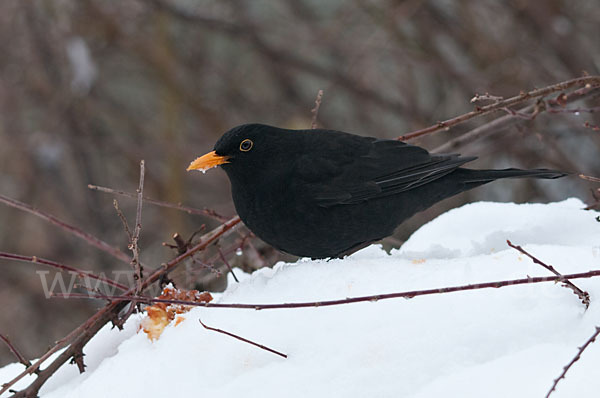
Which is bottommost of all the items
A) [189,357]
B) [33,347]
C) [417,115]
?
[189,357]

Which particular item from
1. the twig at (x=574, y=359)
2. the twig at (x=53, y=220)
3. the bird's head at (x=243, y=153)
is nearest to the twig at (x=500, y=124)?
the bird's head at (x=243, y=153)

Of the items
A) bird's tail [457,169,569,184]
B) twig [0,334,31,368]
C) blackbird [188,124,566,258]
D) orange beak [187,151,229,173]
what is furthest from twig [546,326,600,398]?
orange beak [187,151,229,173]

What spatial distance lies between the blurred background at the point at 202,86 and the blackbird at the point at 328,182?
90.4 inches

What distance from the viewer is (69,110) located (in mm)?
7199

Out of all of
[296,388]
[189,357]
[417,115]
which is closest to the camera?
[296,388]

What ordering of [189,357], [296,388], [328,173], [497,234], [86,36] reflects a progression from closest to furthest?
[296,388] < [189,357] < [497,234] < [328,173] < [86,36]

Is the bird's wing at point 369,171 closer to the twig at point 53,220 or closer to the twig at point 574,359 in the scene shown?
the twig at point 53,220

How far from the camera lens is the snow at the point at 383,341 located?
1693 millimetres

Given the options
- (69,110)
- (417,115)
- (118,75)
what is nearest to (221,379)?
(417,115)

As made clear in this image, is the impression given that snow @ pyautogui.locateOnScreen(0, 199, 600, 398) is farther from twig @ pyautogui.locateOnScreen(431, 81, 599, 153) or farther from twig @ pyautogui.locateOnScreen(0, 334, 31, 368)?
twig @ pyautogui.locateOnScreen(431, 81, 599, 153)

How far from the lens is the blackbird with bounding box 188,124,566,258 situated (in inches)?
126

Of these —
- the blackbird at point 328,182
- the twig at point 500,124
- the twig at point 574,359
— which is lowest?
the twig at point 574,359

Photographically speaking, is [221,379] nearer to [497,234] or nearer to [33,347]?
[497,234]

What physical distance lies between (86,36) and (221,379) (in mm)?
6099
